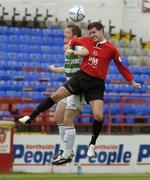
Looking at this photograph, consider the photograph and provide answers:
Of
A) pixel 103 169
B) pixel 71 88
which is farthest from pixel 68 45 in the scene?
pixel 103 169

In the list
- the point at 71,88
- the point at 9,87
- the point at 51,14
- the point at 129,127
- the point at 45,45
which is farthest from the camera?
the point at 51,14

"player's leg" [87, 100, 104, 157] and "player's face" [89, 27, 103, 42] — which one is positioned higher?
"player's face" [89, 27, 103, 42]

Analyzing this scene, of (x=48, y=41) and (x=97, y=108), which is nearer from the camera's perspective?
(x=97, y=108)

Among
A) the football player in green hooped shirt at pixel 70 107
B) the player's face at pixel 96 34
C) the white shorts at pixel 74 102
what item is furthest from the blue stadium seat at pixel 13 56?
the player's face at pixel 96 34

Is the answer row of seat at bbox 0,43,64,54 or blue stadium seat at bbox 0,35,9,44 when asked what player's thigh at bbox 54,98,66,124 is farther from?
blue stadium seat at bbox 0,35,9,44

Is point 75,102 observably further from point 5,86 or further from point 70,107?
point 5,86

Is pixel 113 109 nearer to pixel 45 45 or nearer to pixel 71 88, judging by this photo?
pixel 45 45

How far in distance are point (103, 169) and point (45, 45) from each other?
875 centimetres

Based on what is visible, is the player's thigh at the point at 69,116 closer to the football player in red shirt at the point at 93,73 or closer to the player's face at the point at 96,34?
the football player in red shirt at the point at 93,73

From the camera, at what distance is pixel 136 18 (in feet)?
89.8

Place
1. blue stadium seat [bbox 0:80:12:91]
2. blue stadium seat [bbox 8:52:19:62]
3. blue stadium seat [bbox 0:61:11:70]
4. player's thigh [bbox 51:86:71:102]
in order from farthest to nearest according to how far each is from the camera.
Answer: blue stadium seat [bbox 8:52:19:62]
blue stadium seat [bbox 0:61:11:70]
blue stadium seat [bbox 0:80:12:91]
player's thigh [bbox 51:86:71:102]

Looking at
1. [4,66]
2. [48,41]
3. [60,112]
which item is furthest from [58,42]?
[60,112]

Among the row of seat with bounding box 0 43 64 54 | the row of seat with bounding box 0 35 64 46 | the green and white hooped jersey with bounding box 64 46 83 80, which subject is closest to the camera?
the green and white hooped jersey with bounding box 64 46 83 80

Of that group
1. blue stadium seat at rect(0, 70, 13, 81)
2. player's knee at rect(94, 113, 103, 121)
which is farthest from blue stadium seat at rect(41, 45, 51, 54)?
player's knee at rect(94, 113, 103, 121)
